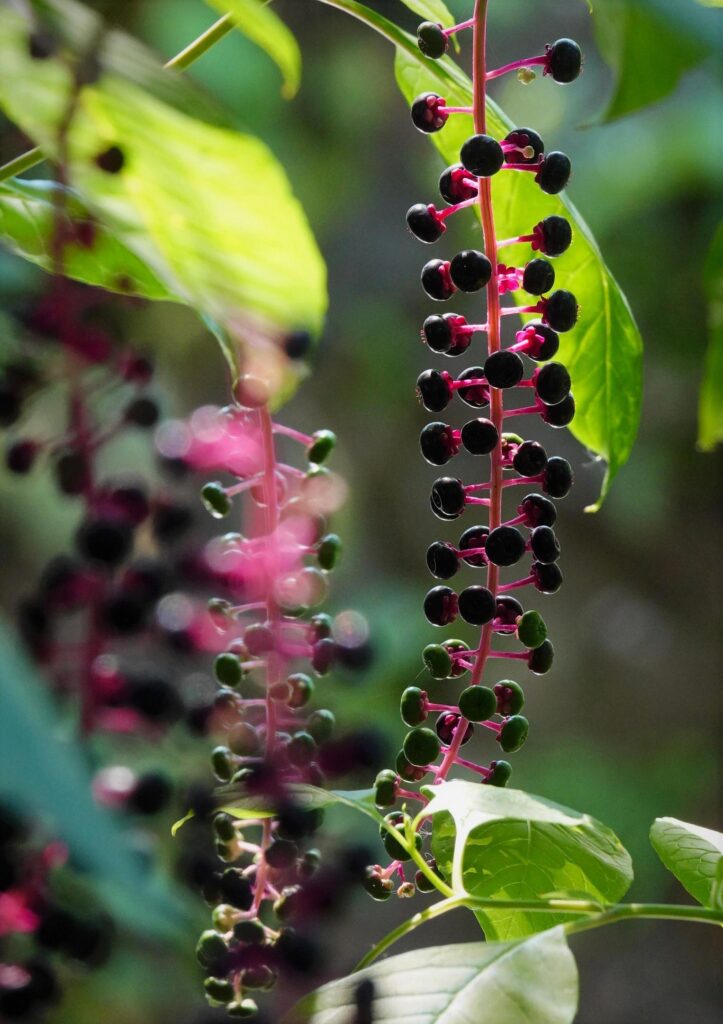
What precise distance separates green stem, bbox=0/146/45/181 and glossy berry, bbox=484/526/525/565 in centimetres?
20

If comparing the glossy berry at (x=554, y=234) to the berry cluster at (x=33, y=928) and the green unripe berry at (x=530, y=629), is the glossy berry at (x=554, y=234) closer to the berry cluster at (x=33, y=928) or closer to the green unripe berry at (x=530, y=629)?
the green unripe berry at (x=530, y=629)

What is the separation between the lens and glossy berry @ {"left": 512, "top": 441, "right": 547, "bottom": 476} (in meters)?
0.42

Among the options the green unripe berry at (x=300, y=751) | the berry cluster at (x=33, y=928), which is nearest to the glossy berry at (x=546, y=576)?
the green unripe berry at (x=300, y=751)

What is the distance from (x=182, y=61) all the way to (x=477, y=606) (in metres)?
0.23

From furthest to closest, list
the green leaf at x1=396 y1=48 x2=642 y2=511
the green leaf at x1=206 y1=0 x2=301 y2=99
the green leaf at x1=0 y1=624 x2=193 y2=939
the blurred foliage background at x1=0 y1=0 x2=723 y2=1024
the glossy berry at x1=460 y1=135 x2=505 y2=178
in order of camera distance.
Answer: the blurred foliage background at x1=0 y1=0 x2=723 y2=1024 < the green leaf at x1=396 y1=48 x2=642 y2=511 < the glossy berry at x1=460 y1=135 x2=505 y2=178 < the green leaf at x1=206 y1=0 x2=301 y2=99 < the green leaf at x1=0 y1=624 x2=193 y2=939

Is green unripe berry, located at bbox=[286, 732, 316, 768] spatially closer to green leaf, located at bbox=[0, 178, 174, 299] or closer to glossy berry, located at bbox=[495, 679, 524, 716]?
glossy berry, located at bbox=[495, 679, 524, 716]

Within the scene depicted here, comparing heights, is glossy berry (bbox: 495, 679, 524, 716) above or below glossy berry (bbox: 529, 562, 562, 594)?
below

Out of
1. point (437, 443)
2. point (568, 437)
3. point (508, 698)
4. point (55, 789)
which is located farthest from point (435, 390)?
point (568, 437)

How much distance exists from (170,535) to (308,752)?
0.11 meters

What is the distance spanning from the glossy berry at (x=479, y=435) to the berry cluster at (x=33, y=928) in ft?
0.66

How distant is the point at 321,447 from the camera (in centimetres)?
44

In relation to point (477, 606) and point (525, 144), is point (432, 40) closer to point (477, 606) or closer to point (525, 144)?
point (525, 144)

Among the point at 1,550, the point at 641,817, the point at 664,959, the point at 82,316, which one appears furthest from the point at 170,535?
the point at 664,959

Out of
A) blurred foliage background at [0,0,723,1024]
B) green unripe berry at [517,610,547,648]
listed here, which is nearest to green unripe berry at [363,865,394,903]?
green unripe berry at [517,610,547,648]
